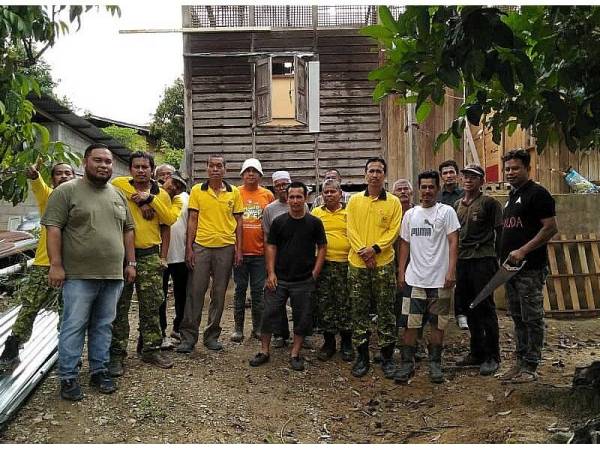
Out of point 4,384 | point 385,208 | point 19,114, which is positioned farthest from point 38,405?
point 385,208

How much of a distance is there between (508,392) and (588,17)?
2.69 metres

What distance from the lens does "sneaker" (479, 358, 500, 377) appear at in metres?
4.79

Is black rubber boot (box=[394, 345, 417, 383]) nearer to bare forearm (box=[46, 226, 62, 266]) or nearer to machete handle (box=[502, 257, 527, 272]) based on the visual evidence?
machete handle (box=[502, 257, 527, 272])

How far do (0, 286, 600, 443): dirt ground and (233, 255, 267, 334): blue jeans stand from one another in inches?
24.6

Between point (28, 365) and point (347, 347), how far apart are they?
2.63 metres

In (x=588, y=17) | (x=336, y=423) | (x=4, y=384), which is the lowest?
(x=336, y=423)

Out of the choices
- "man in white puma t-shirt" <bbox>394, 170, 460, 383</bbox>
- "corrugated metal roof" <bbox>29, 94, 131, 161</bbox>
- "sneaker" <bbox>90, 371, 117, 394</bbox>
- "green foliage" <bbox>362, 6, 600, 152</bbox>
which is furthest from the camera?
"corrugated metal roof" <bbox>29, 94, 131, 161</bbox>

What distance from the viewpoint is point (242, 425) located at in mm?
3885

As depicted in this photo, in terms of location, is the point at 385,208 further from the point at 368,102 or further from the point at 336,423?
the point at 368,102

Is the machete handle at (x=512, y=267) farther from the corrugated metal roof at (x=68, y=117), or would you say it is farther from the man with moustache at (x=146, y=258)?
the corrugated metal roof at (x=68, y=117)

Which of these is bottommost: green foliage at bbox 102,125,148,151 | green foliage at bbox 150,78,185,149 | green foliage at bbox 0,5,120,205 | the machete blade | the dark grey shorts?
the dark grey shorts

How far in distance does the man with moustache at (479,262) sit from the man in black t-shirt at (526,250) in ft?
1.03

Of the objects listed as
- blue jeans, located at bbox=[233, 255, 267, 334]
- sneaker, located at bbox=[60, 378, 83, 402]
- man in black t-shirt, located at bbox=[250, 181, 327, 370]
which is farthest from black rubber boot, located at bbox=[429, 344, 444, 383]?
sneaker, located at bbox=[60, 378, 83, 402]

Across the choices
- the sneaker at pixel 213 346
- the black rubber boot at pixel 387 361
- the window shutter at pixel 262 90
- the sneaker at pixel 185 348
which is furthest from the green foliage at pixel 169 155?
the black rubber boot at pixel 387 361
